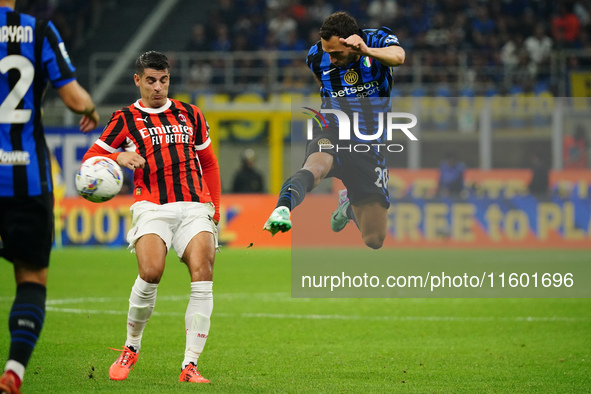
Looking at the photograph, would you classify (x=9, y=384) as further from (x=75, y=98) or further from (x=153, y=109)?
(x=153, y=109)

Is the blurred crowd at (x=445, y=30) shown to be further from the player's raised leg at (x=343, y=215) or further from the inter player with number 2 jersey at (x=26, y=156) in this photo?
the inter player with number 2 jersey at (x=26, y=156)

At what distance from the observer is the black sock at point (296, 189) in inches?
263

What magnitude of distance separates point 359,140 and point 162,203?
1.96 m

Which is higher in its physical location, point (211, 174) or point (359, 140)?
point (359, 140)

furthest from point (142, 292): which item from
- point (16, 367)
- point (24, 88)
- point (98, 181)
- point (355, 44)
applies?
point (355, 44)

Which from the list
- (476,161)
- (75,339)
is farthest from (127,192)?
(75,339)

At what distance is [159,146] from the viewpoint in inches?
252

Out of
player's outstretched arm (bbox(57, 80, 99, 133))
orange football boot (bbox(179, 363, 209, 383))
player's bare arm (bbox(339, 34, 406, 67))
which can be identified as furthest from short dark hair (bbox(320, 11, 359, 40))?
orange football boot (bbox(179, 363, 209, 383))

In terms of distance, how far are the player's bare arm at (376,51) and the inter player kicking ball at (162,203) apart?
1249mm

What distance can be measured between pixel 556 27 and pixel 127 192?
1252 centimetres

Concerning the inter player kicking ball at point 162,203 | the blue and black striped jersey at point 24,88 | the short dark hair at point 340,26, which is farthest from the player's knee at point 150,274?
the short dark hair at point 340,26

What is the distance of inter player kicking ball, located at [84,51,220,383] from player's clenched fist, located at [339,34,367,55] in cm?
123

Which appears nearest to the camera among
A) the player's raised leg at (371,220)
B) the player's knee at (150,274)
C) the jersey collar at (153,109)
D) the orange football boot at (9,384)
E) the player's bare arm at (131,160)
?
the orange football boot at (9,384)

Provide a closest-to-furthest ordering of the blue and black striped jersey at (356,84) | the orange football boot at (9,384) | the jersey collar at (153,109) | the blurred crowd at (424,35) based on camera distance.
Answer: the orange football boot at (9,384) < the jersey collar at (153,109) < the blue and black striped jersey at (356,84) < the blurred crowd at (424,35)
